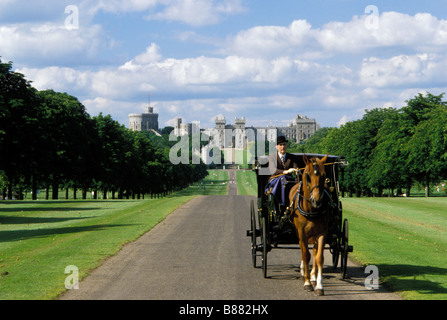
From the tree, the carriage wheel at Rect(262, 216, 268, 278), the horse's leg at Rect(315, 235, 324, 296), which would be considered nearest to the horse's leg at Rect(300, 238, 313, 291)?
the horse's leg at Rect(315, 235, 324, 296)

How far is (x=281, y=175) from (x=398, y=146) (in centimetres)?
7277

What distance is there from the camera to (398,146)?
83750mm

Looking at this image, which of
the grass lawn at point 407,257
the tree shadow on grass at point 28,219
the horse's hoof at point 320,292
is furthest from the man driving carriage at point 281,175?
the tree shadow on grass at point 28,219

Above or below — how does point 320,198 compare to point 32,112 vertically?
below

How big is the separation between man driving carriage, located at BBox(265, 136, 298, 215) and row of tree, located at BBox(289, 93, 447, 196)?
62.7 metres

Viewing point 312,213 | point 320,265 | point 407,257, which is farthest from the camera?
point 407,257

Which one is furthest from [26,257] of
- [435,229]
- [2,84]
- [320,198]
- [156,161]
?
[156,161]

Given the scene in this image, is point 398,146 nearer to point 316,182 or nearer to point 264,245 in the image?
point 264,245

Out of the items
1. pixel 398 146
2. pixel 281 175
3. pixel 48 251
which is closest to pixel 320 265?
pixel 281 175

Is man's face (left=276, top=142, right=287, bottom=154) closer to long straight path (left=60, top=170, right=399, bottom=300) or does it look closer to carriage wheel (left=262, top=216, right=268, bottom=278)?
carriage wheel (left=262, top=216, right=268, bottom=278)

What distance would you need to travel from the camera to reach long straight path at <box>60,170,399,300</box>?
12.6 metres

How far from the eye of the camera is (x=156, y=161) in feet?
343

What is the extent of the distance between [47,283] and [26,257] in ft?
21.3
